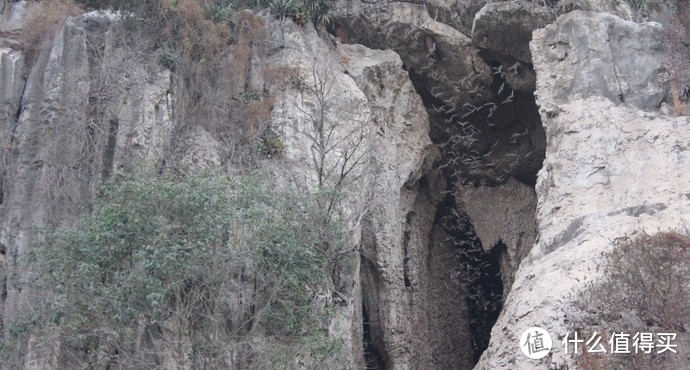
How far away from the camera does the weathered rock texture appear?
39.6 ft

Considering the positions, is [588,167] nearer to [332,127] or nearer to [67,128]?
[332,127]

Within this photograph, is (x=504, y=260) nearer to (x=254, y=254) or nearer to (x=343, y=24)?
(x=343, y=24)

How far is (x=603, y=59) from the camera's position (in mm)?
15781

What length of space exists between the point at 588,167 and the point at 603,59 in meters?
2.50

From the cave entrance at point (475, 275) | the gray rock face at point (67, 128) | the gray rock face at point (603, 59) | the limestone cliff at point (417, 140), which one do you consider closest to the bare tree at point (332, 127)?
the limestone cliff at point (417, 140)

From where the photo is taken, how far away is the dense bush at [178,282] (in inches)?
474

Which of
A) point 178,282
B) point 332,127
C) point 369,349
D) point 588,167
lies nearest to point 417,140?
point 332,127

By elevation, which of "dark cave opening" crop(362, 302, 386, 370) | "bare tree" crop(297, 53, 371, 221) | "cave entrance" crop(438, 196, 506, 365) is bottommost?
"dark cave opening" crop(362, 302, 386, 370)

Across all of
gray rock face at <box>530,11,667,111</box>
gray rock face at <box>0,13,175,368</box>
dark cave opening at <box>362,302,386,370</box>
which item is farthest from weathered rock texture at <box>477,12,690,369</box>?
gray rock face at <box>0,13,175,368</box>

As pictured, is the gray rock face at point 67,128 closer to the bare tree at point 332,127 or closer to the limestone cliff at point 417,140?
the limestone cliff at point 417,140

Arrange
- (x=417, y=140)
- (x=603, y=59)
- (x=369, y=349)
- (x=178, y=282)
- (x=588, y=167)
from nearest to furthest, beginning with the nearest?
(x=178, y=282) < (x=588, y=167) < (x=603, y=59) < (x=369, y=349) < (x=417, y=140)

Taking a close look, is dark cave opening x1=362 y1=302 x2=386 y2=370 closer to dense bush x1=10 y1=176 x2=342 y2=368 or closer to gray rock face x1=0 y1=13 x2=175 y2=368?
dense bush x1=10 y1=176 x2=342 y2=368

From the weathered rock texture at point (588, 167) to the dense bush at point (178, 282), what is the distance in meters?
2.85

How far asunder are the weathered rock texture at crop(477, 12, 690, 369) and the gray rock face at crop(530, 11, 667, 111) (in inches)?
0.7
